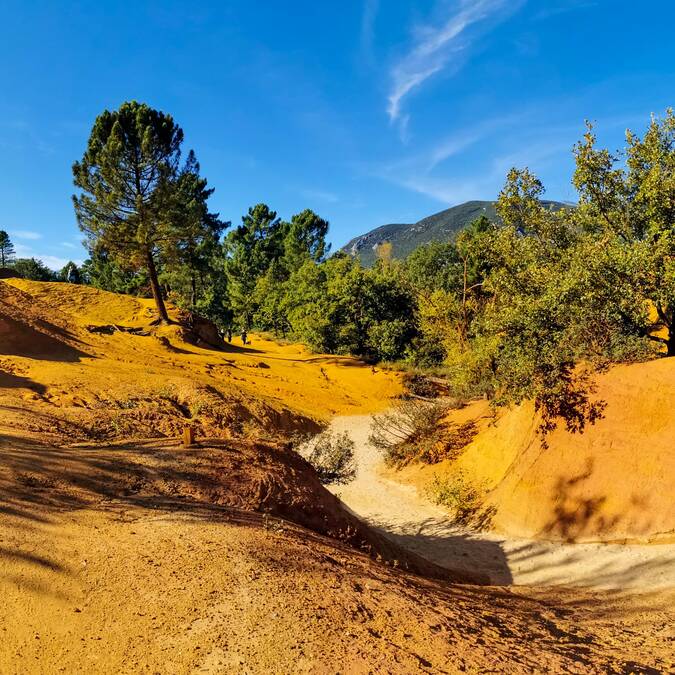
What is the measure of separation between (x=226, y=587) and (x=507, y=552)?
860 centimetres

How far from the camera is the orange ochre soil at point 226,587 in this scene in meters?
3.52

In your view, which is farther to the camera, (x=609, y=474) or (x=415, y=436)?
(x=415, y=436)

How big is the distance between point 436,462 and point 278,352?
23800mm

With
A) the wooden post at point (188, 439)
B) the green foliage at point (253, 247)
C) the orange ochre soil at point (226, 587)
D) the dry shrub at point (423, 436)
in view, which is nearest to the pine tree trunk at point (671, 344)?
the orange ochre soil at point (226, 587)

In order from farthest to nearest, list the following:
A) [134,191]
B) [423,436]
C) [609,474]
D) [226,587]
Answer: [134,191], [423,436], [609,474], [226,587]

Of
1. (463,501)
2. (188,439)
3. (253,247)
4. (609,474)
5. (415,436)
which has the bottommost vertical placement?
(463,501)

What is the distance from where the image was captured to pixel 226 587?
4.20 meters

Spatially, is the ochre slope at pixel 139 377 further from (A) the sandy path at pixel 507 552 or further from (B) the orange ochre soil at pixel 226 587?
(A) the sandy path at pixel 507 552

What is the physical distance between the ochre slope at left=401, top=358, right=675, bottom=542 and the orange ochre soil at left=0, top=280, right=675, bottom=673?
531mm

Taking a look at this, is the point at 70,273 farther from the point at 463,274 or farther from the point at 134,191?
the point at 463,274

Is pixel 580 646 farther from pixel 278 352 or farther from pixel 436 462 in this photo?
pixel 278 352

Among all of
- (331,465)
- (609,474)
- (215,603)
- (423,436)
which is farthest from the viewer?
(423,436)

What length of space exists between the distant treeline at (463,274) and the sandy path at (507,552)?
3099mm

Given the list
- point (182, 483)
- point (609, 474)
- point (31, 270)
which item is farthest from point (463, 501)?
point (31, 270)
